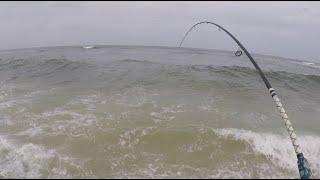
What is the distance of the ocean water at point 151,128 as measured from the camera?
255 inches

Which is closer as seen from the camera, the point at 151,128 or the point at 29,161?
the point at 29,161

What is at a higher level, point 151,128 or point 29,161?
point 29,161

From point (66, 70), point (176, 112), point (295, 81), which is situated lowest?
point (66, 70)

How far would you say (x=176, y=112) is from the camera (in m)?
9.73

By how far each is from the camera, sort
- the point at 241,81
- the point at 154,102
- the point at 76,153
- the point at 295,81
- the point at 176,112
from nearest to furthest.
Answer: the point at 76,153 → the point at 176,112 → the point at 154,102 → the point at 241,81 → the point at 295,81

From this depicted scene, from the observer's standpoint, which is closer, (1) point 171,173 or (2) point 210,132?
(1) point 171,173

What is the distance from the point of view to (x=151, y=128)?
841 cm

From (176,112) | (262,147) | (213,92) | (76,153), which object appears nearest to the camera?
(76,153)

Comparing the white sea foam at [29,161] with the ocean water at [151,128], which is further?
the ocean water at [151,128]

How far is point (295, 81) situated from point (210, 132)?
360 inches

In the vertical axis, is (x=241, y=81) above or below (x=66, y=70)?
above

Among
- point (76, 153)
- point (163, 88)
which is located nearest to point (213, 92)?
point (163, 88)

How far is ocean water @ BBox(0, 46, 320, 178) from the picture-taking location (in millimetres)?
6488

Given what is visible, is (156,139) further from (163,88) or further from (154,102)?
(163,88)
